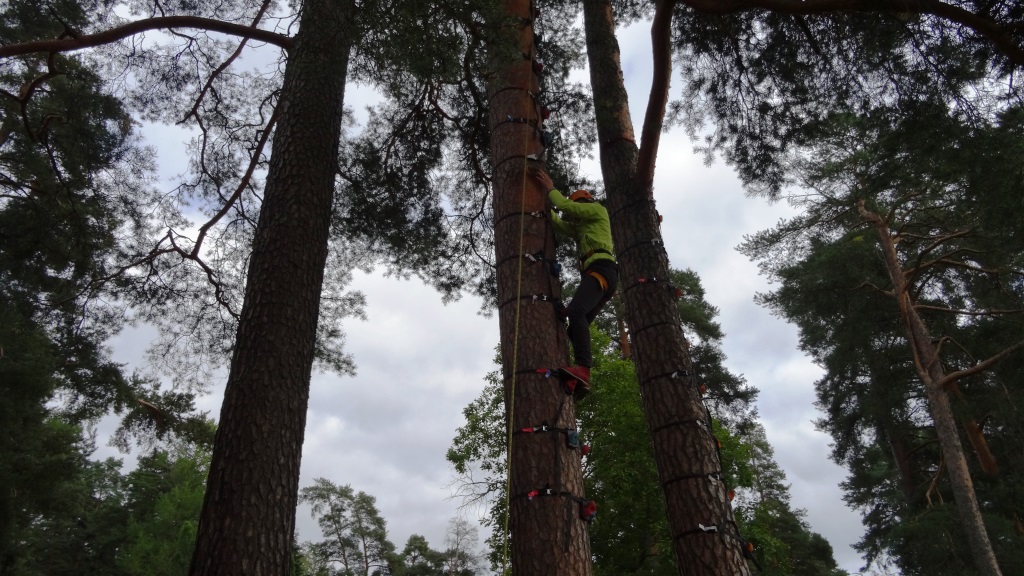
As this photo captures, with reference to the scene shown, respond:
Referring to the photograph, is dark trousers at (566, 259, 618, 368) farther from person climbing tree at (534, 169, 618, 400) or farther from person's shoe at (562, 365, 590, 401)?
person's shoe at (562, 365, 590, 401)

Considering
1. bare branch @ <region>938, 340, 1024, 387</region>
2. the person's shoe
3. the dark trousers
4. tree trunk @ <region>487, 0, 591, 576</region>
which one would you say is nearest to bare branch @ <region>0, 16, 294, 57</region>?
tree trunk @ <region>487, 0, 591, 576</region>

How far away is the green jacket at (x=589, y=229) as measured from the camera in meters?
4.36

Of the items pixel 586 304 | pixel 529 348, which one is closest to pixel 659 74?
pixel 586 304

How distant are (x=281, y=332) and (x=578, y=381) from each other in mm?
1780

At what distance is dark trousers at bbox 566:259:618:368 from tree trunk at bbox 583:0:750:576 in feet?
2.20

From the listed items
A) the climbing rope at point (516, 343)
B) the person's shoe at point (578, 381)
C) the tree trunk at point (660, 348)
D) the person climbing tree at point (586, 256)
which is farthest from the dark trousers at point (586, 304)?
the tree trunk at point (660, 348)

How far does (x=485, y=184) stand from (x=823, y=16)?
3.81 metres

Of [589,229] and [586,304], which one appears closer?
[586,304]

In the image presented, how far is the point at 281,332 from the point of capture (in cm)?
361

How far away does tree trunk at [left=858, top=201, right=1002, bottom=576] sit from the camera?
388 inches

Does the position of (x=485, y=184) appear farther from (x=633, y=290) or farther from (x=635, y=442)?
(x=635, y=442)

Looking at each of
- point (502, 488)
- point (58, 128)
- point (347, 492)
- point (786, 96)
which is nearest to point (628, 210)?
point (786, 96)

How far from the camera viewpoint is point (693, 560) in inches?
154

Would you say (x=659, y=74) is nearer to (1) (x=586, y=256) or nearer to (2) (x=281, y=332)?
(1) (x=586, y=256)
